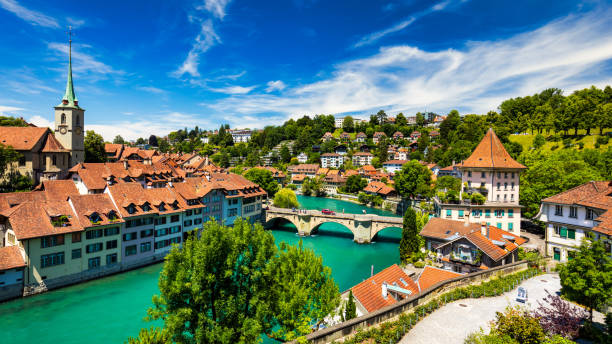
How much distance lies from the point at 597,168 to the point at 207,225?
2661 inches

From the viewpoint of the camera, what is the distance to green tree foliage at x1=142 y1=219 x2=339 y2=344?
50.8 ft

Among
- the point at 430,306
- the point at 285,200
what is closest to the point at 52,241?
the point at 430,306

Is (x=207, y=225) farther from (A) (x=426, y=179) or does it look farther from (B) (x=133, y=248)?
(A) (x=426, y=179)

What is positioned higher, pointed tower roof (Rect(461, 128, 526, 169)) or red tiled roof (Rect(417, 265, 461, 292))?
pointed tower roof (Rect(461, 128, 526, 169))

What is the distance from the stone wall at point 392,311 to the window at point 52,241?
31.4 meters

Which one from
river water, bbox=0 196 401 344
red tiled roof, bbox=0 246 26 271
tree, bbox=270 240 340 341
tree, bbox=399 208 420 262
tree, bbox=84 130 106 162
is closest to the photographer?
tree, bbox=270 240 340 341

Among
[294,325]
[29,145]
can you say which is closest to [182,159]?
[29,145]

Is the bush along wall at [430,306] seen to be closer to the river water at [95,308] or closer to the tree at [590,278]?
the tree at [590,278]

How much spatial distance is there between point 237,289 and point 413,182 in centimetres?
6968

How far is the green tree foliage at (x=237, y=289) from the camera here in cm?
1547

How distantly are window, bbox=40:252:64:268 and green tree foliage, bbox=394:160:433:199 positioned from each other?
2712 inches

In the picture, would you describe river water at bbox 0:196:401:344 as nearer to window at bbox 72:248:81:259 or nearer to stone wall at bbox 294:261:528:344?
window at bbox 72:248:81:259

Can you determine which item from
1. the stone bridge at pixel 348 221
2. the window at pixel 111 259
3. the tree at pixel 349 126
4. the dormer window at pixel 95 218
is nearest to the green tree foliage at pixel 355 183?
the stone bridge at pixel 348 221

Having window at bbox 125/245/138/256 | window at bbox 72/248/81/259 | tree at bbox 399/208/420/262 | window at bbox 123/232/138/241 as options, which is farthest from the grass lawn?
window at bbox 72/248/81/259
